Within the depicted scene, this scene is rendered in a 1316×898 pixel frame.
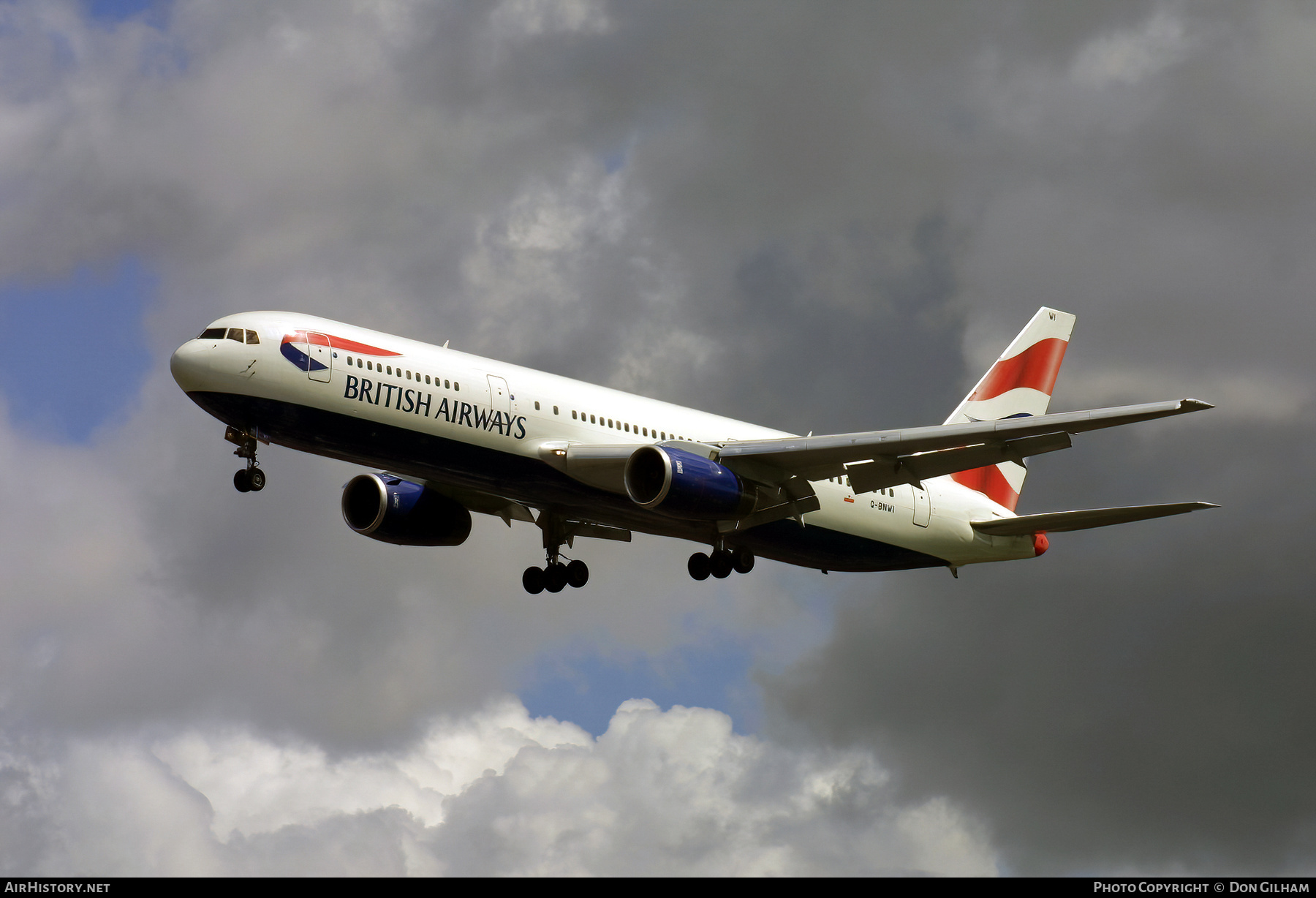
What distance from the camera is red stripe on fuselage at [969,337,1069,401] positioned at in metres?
54.8

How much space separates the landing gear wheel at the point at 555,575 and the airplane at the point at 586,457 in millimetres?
58

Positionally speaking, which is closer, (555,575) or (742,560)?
(742,560)

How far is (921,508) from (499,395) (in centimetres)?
1583

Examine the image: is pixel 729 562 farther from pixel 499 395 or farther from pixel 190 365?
pixel 190 365

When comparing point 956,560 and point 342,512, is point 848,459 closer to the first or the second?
point 956,560

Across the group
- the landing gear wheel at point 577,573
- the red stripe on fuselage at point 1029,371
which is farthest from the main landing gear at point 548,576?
the red stripe on fuselage at point 1029,371

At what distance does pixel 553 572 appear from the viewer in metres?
47.5

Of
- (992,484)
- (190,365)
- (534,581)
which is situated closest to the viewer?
(190,365)

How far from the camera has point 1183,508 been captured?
3894cm

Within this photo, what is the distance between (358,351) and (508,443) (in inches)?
176

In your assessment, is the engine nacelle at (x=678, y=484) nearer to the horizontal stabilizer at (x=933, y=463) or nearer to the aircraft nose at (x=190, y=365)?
the horizontal stabilizer at (x=933, y=463)

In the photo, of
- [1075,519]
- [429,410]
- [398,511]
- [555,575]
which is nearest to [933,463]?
[1075,519]

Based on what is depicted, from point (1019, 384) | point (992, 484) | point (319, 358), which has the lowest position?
point (319, 358)
